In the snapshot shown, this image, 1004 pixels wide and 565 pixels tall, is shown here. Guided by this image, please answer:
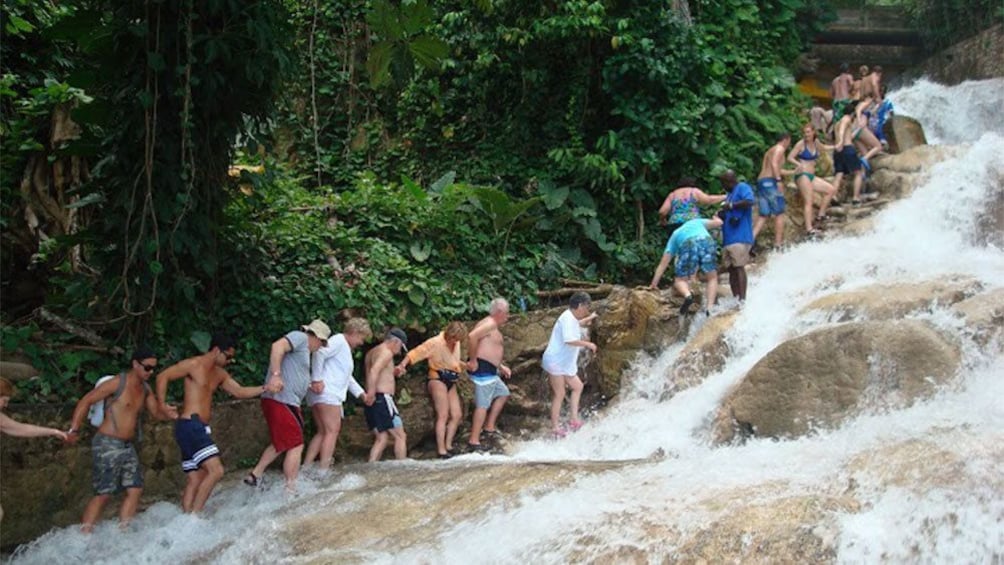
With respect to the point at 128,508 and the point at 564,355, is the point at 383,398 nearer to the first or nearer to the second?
the point at 564,355

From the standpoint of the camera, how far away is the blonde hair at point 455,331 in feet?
34.5

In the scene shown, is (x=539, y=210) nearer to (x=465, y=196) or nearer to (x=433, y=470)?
(x=465, y=196)

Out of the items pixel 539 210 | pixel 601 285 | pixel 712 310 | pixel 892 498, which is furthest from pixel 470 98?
pixel 892 498

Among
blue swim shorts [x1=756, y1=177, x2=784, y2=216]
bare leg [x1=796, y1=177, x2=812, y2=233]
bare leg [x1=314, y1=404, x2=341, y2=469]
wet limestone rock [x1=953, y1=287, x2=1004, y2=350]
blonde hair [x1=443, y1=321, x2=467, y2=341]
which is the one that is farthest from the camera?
bare leg [x1=796, y1=177, x2=812, y2=233]

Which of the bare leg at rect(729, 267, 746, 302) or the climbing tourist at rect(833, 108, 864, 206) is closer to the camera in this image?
the bare leg at rect(729, 267, 746, 302)

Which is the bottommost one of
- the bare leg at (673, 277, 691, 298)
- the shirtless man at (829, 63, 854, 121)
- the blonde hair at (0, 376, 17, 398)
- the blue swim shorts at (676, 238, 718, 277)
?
the bare leg at (673, 277, 691, 298)

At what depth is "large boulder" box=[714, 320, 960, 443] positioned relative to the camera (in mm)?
8438

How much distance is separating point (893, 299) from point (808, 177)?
4.72m

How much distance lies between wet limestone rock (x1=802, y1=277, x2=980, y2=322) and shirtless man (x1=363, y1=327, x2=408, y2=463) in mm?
4579

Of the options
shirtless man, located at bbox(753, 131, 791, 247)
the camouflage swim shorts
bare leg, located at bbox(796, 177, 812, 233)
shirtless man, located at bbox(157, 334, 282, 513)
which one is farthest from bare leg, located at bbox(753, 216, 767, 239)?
the camouflage swim shorts

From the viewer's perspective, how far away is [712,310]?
39.1ft

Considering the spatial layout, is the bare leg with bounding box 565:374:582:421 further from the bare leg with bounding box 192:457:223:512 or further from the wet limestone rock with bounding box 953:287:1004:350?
the bare leg with bounding box 192:457:223:512

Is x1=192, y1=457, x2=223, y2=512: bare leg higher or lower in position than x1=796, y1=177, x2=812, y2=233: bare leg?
lower

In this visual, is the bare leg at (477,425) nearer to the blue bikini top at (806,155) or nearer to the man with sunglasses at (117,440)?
the man with sunglasses at (117,440)
